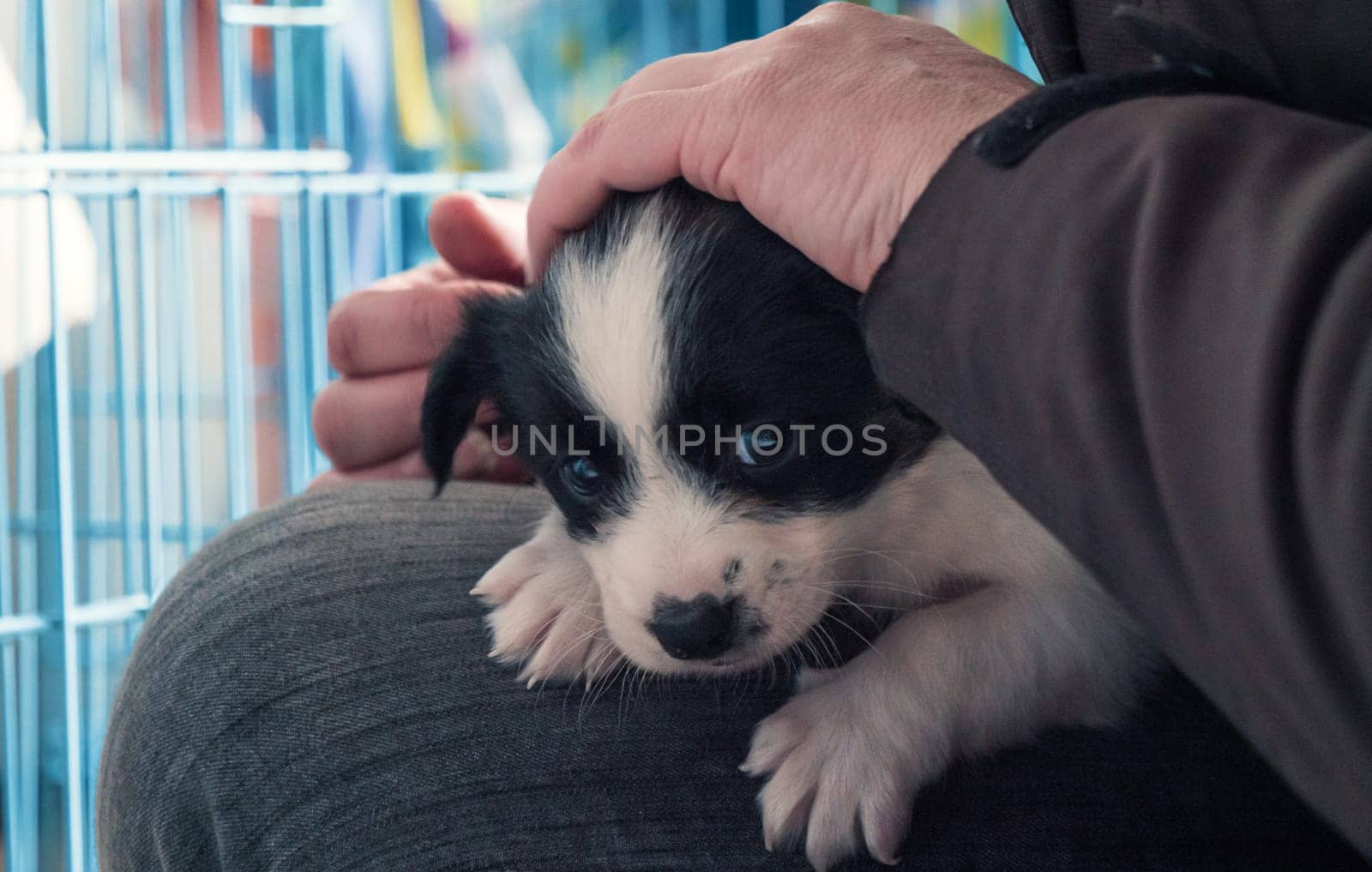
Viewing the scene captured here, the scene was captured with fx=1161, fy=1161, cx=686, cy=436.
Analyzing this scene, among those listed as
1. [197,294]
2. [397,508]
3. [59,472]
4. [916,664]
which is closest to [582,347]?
[397,508]

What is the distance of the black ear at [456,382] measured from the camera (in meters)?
1.43

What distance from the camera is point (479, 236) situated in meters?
1.77

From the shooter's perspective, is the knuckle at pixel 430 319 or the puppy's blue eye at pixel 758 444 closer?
the puppy's blue eye at pixel 758 444

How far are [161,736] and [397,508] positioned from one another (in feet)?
1.15

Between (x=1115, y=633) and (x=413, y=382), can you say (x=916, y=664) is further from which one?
(x=413, y=382)

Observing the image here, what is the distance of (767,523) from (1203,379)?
24.8 inches

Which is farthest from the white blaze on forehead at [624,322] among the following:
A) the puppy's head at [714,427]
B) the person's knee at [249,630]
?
the person's knee at [249,630]

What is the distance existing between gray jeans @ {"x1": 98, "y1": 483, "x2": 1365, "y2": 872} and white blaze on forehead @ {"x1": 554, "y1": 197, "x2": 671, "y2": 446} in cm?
24

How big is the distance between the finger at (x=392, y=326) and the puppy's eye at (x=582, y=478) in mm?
519

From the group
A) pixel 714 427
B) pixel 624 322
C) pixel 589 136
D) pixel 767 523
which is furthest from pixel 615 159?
pixel 767 523

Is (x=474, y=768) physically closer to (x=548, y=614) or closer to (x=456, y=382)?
(x=548, y=614)

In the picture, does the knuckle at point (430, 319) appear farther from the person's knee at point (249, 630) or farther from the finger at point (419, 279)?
the person's knee at point (249, 630)

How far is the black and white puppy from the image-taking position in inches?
40.2

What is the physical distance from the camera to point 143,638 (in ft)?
4.20
